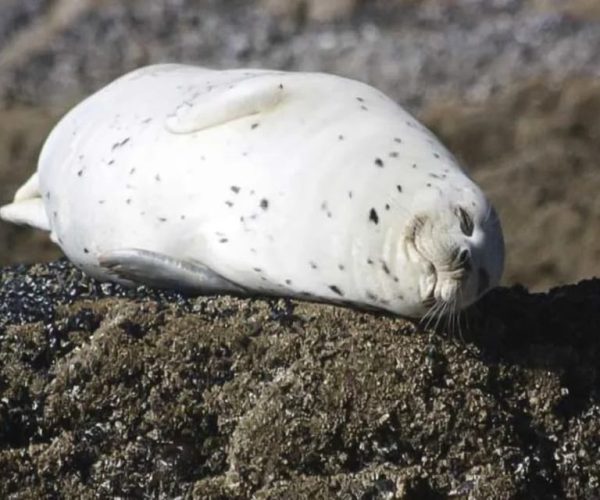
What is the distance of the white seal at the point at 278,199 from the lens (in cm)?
550

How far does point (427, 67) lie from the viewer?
11.4m

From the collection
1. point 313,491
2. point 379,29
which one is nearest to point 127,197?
point 313,491

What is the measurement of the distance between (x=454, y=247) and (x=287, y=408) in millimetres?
665

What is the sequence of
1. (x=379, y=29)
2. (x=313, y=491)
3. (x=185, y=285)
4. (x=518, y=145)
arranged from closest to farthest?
(x=313, y=491)
(x=185, y=285)
(x=518, y=145)
(x=379, y=29)

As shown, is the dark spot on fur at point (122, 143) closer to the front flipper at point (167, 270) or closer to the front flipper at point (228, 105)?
the front flipper at point (228, 105)

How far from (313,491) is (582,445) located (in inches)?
33.6

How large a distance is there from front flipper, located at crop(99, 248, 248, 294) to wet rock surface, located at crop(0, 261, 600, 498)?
0.20 m

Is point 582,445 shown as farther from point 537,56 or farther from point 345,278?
point 537,56

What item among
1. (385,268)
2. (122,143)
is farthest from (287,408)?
(122,143)

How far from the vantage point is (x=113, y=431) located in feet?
18.1

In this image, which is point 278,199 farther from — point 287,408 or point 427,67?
point 427,67

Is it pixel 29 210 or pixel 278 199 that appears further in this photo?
pixel 29 210

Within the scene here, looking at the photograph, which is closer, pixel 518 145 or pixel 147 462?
pixel 147 462

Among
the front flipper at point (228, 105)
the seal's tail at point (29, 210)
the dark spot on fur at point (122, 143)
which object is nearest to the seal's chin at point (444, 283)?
the front flipper at point (228, 105)
